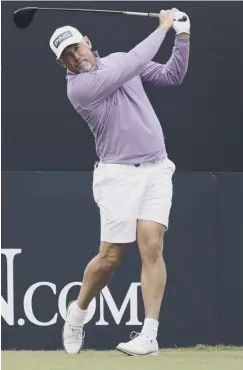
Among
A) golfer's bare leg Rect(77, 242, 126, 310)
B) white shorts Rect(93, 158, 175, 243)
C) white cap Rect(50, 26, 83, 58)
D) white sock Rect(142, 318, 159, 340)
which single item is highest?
white cap Rect(50, 26, 83, 58)

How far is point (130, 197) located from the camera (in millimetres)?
6703

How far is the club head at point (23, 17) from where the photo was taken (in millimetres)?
7636

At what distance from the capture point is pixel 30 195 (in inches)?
342

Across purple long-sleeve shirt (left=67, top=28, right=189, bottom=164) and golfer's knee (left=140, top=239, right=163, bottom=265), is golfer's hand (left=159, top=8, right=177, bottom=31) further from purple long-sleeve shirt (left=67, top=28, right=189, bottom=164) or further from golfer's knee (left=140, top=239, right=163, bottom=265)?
golfer's knee (left=140, top=239, right=163, bottom=265)

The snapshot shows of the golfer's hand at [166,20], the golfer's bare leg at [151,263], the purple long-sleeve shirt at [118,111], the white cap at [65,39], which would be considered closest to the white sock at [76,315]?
the golfer's bare leg at [151,263]

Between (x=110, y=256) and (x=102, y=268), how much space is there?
0.25 ft

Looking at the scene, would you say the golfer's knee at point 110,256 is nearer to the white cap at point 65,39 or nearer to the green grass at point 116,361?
the green grass at point 116,361

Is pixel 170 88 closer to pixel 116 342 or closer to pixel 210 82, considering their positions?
pixel 210 82

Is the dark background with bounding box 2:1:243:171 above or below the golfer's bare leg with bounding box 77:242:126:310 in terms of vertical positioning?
above

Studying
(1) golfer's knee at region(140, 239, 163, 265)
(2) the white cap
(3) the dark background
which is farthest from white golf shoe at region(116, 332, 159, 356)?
(3) the dark background

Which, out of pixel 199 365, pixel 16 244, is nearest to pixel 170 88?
pixel 16 244

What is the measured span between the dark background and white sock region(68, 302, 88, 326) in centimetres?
159

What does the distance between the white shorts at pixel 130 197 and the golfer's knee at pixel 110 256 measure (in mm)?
A: 45

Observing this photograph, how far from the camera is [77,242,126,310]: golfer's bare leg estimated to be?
6781 millimetres
